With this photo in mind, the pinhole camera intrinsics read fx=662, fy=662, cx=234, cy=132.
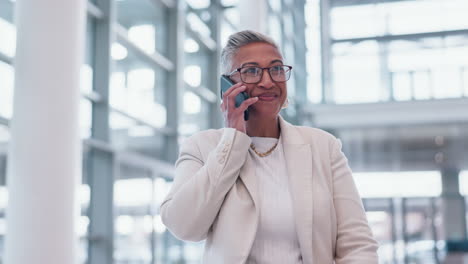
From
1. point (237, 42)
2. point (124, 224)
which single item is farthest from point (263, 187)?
point (124, 224)

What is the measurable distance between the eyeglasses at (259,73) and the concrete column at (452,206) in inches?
577

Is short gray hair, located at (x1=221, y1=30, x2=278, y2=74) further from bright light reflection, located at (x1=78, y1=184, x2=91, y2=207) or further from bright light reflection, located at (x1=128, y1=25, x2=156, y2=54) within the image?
bright light reflection, located at (x1=128, y1=25, x2=156, y2=54)

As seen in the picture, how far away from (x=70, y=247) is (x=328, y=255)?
10.6 feet

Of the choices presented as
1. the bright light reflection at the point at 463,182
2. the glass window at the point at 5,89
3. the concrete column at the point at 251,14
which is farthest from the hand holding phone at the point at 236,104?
the bright light reflection at the point at 463,182

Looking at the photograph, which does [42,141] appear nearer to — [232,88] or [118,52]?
[232,88]

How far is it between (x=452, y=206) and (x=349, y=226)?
1474 cm

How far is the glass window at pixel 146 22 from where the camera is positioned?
8.59m

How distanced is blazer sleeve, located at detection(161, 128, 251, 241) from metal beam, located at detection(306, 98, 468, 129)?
13677 millimetres

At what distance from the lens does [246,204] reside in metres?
1.87

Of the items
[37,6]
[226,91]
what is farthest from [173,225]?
[37,6]

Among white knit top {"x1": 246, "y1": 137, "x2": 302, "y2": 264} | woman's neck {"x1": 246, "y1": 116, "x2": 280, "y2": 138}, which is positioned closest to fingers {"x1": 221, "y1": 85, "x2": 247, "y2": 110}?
woman's neck {"x1": 246, "y1": 116, "x2": 280, "y2": 138}

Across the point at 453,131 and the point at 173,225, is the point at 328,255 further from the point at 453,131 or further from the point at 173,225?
the point at 453,131

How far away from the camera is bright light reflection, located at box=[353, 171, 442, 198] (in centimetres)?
1588

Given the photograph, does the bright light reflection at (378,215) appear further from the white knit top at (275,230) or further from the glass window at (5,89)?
the white knit top at (275,230)
